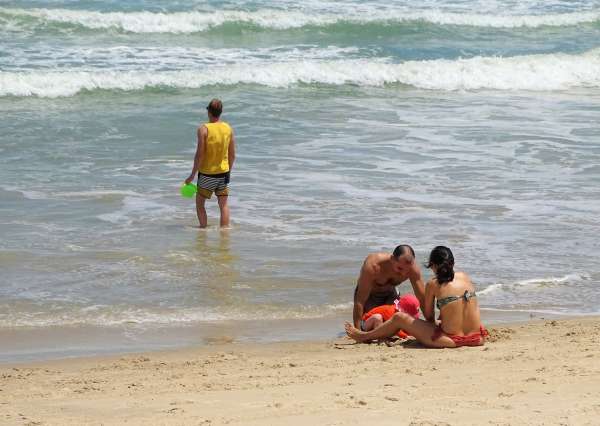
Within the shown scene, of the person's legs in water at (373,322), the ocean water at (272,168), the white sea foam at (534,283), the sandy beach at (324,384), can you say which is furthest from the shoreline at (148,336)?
the white sea foam at (534,283)

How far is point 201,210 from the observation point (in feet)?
35.9

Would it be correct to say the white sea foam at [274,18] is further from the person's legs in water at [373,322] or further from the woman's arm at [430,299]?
the woman's arm at [430,299]

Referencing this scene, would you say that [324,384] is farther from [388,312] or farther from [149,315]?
[149,315]

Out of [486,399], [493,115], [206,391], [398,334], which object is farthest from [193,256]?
[493,115]

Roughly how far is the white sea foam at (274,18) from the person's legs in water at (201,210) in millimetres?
15580

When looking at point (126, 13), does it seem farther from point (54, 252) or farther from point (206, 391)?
point (206, 391)

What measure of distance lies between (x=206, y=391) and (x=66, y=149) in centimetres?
884

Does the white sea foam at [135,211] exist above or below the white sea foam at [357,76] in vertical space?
below

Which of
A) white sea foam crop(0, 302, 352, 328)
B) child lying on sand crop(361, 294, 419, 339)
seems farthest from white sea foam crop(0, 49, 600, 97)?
child lying on sand crop(361, 294, 419, 339)

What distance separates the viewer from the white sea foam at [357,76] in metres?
19.8

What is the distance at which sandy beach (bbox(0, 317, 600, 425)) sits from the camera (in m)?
5.44

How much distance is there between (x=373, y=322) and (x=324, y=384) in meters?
1.64

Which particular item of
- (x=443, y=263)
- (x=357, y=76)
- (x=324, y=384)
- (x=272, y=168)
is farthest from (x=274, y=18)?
(x=324, y=384)

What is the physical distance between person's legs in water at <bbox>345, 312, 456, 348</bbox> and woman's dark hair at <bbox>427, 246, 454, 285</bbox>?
0.32 meters
